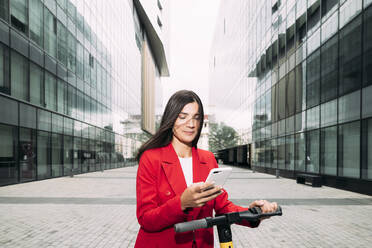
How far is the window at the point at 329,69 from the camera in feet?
49.9

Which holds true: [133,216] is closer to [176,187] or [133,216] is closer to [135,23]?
[176,187]

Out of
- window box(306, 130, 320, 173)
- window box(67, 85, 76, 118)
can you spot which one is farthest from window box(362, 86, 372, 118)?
window box(67, 85, 76, 118)

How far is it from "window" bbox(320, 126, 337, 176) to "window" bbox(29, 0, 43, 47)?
1745 cm

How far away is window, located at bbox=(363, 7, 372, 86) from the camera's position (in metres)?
12.4

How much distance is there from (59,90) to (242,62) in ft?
79.1

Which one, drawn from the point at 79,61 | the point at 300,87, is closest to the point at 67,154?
the point at 79,61

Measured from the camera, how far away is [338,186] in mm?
14352

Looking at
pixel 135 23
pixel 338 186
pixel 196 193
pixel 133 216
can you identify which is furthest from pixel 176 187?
pixel 135 23

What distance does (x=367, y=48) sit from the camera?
12648 millimetres

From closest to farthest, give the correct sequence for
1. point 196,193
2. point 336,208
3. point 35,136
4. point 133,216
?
1. point 196,193
2. point 133,216
3. point 336,208
4. point 35,136

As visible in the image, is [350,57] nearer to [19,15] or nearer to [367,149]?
[367,149]

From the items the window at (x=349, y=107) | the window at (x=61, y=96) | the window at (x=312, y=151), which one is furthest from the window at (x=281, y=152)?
the window at (x=61, y=96)

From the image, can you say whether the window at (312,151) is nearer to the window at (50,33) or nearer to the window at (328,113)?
the window at (328,113)

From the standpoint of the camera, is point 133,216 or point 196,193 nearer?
point 196,193
